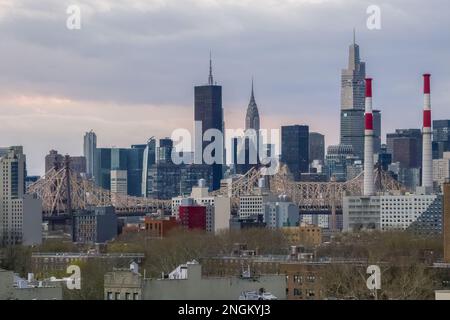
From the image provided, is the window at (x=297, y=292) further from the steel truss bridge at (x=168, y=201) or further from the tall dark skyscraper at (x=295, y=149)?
the tall dark skyscraper at (x=295, y=149)

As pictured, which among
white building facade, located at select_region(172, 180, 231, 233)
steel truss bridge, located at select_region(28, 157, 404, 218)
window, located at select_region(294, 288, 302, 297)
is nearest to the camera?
window, located at select_region(294, 288, 302, 297)

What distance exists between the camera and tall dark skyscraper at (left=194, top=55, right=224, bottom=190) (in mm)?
68250

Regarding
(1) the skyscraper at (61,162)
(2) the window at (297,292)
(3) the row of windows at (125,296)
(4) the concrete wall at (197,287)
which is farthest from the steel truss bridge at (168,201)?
(3) the row of windows at (125,296)

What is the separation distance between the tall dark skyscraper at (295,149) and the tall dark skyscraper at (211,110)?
4309 millimetres

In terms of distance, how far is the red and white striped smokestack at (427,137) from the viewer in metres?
52.0

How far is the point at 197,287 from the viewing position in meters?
8.84

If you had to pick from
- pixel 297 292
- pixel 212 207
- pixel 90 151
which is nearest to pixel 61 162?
pixel 90 151

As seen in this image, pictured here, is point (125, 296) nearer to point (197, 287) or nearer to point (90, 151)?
point (197, 287)

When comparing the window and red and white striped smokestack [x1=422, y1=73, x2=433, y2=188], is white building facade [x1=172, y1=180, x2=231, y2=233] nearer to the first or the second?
red and white striped smokestack [x1=422, y1=73, x2=433, y2=188]

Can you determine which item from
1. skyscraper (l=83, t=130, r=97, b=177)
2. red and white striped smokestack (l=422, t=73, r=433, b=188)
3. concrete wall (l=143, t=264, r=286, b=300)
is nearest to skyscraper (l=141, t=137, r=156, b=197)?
skyscraper (l=83, t=130, r=97, b=177)

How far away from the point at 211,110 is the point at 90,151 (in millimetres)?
6039

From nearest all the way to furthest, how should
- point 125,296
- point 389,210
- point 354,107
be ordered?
point 125,296 → point 389,210 → point 354,107

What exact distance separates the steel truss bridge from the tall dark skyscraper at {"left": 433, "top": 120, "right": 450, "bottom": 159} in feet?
7.18
